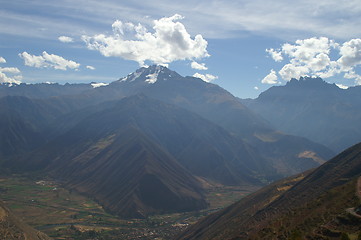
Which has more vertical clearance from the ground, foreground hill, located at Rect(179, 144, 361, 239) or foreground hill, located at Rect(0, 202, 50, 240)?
foreground hill, located at Rect(179, 144, 361, 239)

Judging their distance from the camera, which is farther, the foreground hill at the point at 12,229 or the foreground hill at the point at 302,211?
the foreground hill at the point at 12,229

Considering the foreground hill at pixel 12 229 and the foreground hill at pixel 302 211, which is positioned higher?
the foreground hill at pixel 302 211

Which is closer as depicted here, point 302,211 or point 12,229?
point 302,211

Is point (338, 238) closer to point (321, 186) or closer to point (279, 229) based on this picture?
point (279, 229)

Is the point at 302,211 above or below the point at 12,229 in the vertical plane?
above
